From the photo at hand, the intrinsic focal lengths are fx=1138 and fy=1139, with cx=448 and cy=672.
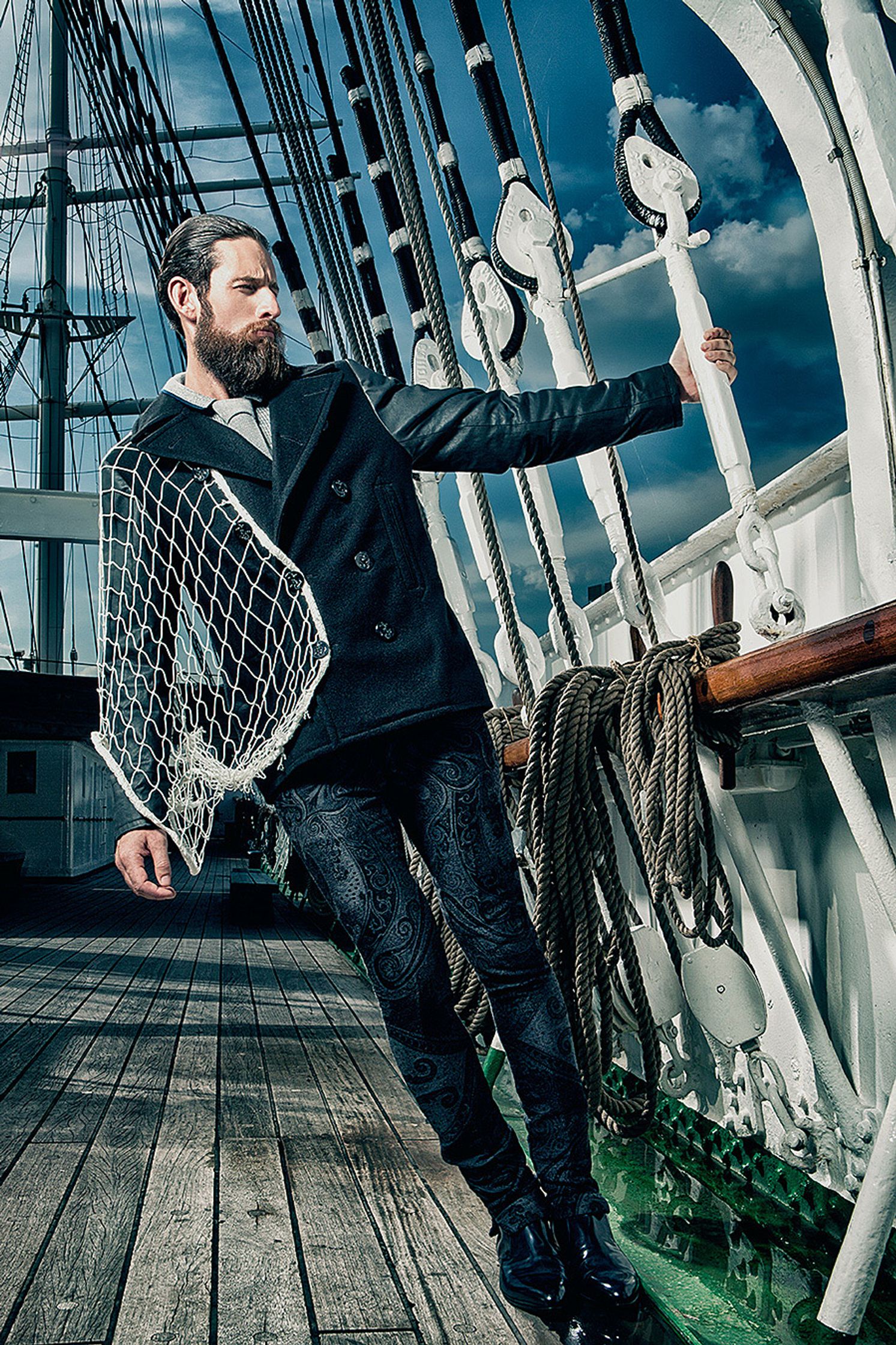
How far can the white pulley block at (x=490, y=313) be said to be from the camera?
3.00 meters

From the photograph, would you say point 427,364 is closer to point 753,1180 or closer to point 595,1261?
point 753,1180

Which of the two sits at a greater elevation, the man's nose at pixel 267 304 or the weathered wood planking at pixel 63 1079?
the man's nose at pixel 267 304

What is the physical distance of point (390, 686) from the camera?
133cm

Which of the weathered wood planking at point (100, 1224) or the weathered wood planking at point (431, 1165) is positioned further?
the weathered wood planking at point (431, 1165)

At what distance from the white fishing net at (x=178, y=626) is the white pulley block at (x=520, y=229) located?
1.53 metres

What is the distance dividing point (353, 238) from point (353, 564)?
390cm

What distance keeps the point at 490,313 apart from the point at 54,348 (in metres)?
18.9

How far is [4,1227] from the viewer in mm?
1618

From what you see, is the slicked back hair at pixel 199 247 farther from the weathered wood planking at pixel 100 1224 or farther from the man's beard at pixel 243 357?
the weathered wood planking at pixel 100 1224

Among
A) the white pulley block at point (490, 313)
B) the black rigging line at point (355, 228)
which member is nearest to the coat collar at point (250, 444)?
→ the white pulley block at point (490, 313)

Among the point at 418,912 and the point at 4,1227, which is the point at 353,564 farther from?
the point at 4,1227

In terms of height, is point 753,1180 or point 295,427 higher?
point 295,427

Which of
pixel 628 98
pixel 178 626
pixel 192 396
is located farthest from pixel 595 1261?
pixel 628 98

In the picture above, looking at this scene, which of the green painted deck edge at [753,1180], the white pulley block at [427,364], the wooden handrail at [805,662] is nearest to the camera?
the wooden handrail at [805,662]
